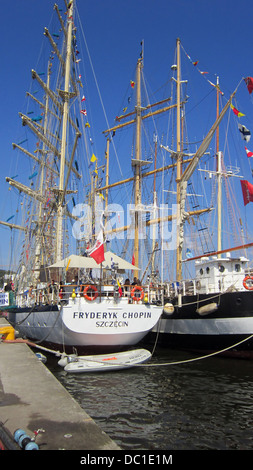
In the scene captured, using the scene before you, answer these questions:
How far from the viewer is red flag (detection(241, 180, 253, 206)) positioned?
53.1 ft

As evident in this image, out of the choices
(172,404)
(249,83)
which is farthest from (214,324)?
(249,83)

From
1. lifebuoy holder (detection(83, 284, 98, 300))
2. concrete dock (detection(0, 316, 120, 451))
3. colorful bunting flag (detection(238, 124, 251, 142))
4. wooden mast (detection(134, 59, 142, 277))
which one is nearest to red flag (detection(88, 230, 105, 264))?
lifebuoy holder (detection(83, 284, 98, 300))

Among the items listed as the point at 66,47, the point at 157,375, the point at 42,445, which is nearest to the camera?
the point at 42,445

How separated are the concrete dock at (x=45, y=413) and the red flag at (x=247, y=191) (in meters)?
11.9

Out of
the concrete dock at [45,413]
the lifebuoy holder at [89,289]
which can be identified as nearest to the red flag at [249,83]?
the lifebuoy holder at [89,289]

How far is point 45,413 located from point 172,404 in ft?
16.5

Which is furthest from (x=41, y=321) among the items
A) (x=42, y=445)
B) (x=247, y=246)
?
(x=42, y=445)

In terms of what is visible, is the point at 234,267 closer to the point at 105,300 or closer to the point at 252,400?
the point at 105,300

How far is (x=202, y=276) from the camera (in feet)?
66.2

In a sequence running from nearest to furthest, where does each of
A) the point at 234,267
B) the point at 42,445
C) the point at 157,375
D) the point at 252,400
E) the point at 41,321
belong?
the point at 42,445
the point at 252,400
the point at 157,375
the point at 41,321
the point at 234,267

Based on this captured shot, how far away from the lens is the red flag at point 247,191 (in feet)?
53.1

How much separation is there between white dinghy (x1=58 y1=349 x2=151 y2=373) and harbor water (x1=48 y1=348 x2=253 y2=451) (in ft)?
0.84

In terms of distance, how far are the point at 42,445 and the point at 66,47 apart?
101 feet

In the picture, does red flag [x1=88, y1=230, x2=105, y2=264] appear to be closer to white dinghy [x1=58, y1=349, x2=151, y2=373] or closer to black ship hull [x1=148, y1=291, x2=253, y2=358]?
white dinghy [x1=58, y1=349, x2=151, y2=373]
